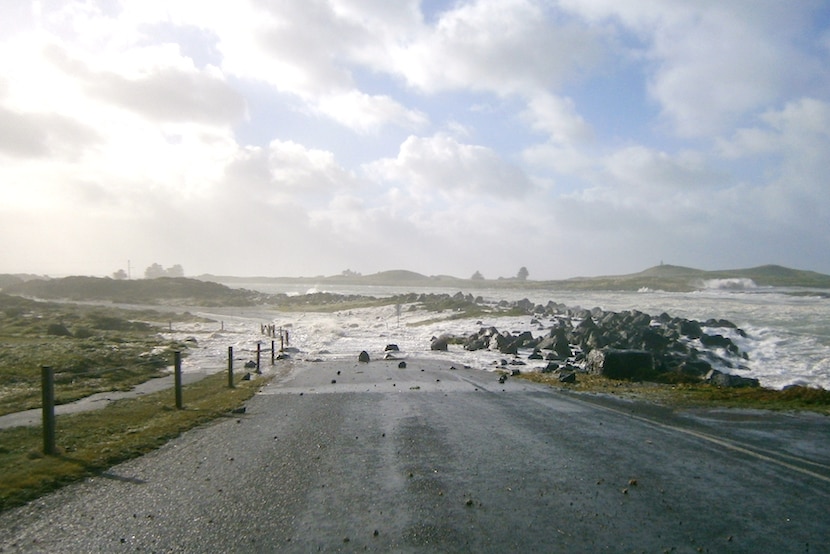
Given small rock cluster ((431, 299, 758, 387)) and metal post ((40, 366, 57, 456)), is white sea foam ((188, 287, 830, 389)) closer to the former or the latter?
small rock cluster ((431, 299, 758, 387))

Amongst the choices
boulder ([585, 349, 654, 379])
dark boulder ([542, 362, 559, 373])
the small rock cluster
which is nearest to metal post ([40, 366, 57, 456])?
the small rock cluster

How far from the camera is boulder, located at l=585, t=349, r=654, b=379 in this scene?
19578mm

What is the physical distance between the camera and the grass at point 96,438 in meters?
7.30

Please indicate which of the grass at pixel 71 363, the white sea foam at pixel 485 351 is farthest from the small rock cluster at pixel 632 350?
the grass at pixel 71 363

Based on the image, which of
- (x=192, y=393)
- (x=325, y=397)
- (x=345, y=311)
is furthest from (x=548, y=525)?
(x=345, y=311)

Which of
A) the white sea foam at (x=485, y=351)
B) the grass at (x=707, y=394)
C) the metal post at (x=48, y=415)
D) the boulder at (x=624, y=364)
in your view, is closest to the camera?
the metal post at (x=48, y=415)

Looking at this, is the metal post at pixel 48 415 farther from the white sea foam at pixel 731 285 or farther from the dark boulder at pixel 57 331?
the white sea foam at pixel 731 285

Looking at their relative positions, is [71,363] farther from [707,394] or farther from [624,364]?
[707,394]

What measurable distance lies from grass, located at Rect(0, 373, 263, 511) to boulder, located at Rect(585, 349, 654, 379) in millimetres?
11715

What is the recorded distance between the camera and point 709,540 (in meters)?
5.30

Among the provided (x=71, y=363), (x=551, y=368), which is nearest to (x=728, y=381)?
(x=551, y=368)

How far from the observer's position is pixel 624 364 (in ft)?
64.8

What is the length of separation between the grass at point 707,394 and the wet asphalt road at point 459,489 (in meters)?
1.69

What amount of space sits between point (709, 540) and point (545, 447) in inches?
146
